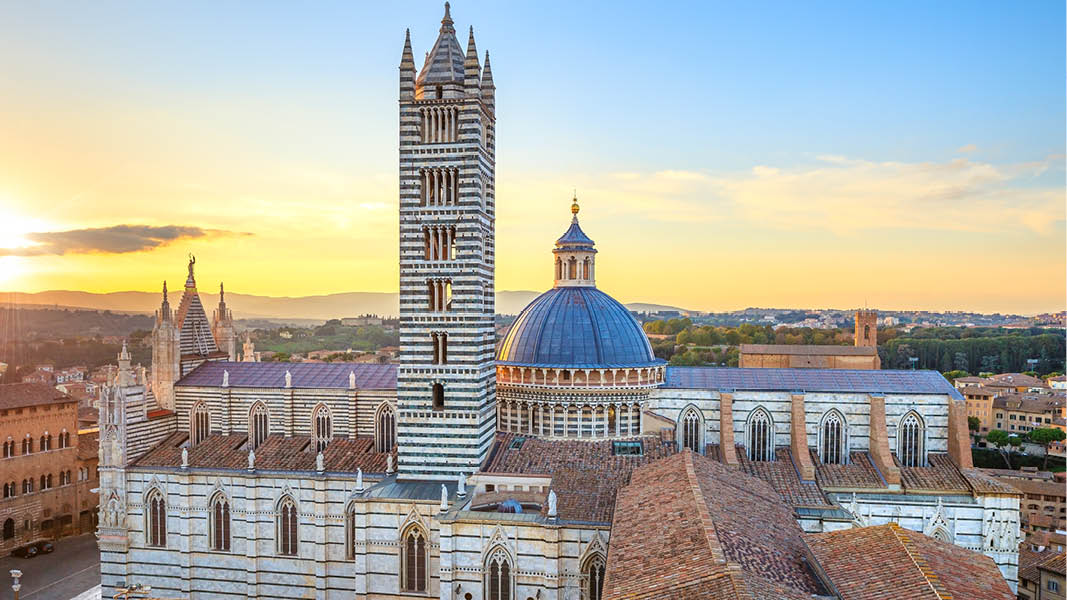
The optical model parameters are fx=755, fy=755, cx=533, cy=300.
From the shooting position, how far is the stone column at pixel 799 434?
3338 cm

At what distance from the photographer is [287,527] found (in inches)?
1367

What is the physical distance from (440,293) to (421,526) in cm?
945

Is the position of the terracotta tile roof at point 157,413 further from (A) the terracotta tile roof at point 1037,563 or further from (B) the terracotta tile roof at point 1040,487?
(B) the terracotta tile roof at point 1040,487

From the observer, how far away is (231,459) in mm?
36031

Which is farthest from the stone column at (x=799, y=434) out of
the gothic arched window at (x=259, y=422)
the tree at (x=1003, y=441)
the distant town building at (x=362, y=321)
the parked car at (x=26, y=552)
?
the distant town building at (x=362, y=321)

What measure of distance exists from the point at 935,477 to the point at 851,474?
3507mm

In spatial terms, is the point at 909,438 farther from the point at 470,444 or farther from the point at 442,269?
the point at 442,269

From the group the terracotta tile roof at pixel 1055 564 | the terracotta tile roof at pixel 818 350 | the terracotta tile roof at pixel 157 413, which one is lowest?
the terracotta tile roof at pixel 1055 564

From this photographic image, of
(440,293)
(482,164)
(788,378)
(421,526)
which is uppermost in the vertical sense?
(482,164)

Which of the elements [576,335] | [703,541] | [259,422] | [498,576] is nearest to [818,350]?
[576,335]

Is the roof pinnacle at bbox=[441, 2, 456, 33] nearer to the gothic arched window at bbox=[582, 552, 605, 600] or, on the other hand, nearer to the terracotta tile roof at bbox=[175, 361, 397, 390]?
the terracotta tile roof at bbox=[175, 361, 397, 390]

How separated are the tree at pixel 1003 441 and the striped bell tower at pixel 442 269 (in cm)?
5995

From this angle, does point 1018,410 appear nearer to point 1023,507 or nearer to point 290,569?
point 1023,507

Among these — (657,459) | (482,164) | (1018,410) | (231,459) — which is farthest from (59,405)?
(1018,410)
